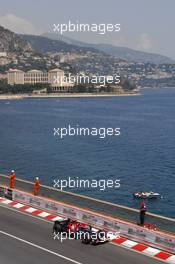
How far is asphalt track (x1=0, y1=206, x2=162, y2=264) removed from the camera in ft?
67.2

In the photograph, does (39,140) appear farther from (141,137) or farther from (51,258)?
(51,258)

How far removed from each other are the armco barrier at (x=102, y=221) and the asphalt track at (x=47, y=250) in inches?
50.0

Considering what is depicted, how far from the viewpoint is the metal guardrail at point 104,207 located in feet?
76.4

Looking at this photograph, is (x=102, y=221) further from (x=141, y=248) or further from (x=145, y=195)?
(x=145, y=195)

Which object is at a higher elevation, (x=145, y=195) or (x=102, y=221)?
(x=102, y=221)

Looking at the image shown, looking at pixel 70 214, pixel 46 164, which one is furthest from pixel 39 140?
pixel 70 214

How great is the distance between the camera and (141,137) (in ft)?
376

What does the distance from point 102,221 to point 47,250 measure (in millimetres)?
4024

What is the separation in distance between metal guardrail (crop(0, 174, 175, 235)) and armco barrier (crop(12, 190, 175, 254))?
58cm

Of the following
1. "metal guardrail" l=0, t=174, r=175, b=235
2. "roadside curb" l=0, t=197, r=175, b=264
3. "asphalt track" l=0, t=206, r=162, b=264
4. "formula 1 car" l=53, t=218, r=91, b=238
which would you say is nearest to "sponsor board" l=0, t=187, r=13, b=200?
"metal guardrail" l=0, t=174, r=175, b=235

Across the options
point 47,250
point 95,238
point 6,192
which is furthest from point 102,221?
point 6,192

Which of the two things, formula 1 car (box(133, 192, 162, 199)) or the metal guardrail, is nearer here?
the metal guardrail

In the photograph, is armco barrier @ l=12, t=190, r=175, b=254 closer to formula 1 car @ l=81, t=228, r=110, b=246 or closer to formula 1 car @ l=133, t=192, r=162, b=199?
formula 1 car @ l=81, t=228, r=110, b=246

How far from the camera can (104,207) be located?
25.8 metres
